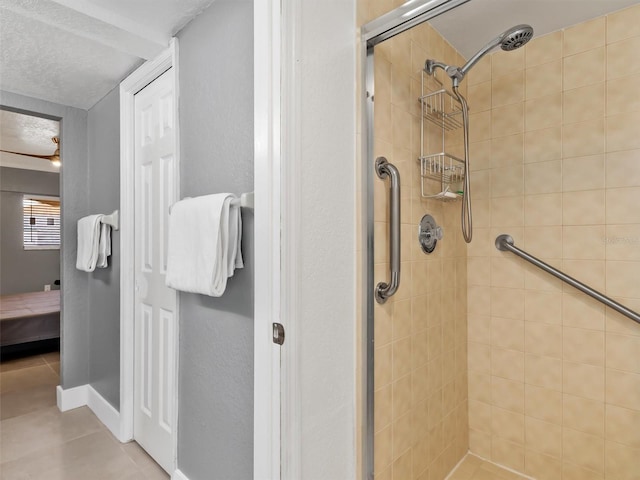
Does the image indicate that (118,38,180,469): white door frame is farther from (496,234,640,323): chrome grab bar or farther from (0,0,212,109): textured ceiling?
(496,234,640,323): chrome grab bar

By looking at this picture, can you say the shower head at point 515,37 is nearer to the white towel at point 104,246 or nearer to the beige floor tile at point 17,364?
the white towel at point 104,246

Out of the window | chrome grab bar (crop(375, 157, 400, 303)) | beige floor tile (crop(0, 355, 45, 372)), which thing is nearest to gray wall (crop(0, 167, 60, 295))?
the window

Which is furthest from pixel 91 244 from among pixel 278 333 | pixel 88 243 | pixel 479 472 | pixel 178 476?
pixel 479 472

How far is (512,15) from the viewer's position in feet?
4.86

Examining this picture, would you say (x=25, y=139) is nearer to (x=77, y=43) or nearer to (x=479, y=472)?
(x=77, y=43)

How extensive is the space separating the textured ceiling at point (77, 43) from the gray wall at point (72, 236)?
0.11 feet

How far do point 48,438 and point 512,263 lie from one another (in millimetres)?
1844

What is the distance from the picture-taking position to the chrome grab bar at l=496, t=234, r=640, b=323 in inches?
55.2

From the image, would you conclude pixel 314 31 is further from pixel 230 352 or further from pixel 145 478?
pixel 145 478

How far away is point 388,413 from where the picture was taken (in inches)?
47.9

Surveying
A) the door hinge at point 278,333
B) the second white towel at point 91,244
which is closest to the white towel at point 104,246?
the second white towel at point 91,244

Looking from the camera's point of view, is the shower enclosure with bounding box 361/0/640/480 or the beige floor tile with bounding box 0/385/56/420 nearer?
the beige floor tile with bounding box 0/385/56/420

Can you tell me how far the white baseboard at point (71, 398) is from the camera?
0.75m

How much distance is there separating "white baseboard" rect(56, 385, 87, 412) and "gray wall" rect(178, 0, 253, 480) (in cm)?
25
